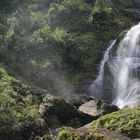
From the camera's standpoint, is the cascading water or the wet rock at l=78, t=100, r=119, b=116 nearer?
the wet rock at l=78, t=100, r=119, b=116

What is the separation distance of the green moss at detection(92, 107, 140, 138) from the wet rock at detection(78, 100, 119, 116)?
7.24 meters

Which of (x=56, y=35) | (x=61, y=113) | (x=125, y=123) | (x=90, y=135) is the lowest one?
(x=90, y=135)

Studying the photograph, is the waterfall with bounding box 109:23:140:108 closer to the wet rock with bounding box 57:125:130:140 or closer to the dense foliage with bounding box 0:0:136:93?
the dense foliage with bounding box 0:0:136:93

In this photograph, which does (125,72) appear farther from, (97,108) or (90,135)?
(90,135)

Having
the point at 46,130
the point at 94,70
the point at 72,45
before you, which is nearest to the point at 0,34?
the point at 72,45

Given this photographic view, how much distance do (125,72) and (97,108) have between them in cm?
1426

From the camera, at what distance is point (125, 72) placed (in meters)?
43.2

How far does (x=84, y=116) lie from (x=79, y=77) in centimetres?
1661

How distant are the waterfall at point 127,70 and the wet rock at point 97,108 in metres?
7.54

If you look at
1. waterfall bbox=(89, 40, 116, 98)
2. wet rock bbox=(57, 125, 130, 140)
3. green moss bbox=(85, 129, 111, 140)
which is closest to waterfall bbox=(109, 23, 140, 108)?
waterfall bbox=(89, 40, 116, 98)

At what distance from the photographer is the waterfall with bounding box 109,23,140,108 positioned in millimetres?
39625

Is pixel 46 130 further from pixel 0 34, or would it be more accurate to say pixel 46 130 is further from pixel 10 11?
pixel 10 11

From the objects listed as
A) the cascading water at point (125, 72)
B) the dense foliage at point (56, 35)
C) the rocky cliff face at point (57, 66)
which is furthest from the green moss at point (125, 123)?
the dense foliage at point (56, 35)

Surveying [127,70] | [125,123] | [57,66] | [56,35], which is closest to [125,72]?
[127,70]
